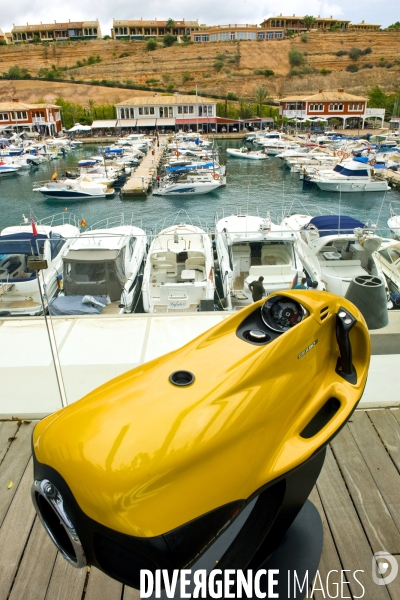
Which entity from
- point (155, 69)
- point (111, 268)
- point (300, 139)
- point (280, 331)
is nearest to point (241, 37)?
point (155, 69)

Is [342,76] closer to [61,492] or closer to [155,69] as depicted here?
[155,69]

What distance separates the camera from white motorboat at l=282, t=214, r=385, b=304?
9.84 metres

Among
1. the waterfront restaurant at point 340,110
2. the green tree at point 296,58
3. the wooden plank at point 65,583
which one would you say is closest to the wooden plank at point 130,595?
the wooden plank at point 65,583

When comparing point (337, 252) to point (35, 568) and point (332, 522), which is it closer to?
point (332, 522)

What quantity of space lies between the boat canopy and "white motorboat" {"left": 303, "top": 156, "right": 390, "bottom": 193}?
21.5 metres

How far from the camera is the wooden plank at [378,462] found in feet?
7.62

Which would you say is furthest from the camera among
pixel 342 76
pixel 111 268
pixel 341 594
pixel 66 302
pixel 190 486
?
pixel 342 76

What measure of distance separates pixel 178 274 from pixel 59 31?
136 metres

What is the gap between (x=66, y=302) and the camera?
868 centimetres

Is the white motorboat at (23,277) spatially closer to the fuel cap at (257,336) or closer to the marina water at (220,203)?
the fuel cap at (257,336)

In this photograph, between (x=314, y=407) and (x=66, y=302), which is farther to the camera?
(x=66, y=302)

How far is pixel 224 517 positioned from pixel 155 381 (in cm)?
47

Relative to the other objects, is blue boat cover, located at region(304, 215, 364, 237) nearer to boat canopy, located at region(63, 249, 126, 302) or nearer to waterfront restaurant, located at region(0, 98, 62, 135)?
boat canopy, located at region(63, 249, 126, 302)

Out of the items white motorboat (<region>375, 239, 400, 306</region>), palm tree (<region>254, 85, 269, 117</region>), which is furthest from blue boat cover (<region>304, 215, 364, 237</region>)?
palm tree (<region>254, 85, 269, 117</region>)
